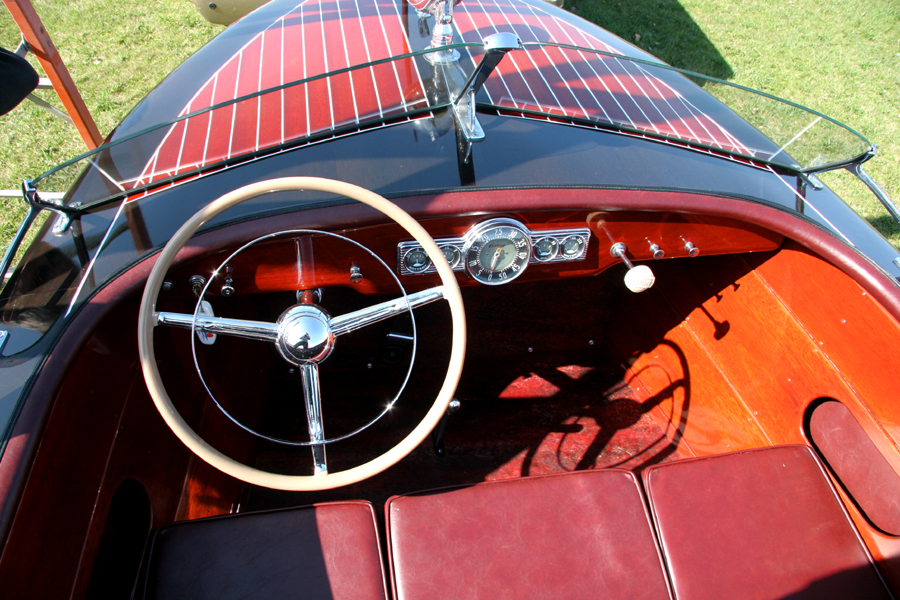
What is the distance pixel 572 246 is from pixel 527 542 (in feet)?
2.61

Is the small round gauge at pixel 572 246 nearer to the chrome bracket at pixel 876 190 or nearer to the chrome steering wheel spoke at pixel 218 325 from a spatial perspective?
the chrome steering wheel spoke at pixel 218 325

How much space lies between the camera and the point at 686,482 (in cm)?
144

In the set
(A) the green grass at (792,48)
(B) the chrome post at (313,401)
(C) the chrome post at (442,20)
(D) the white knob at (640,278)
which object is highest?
(A) the green grass at (792,48)

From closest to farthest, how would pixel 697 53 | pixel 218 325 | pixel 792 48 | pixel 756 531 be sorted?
pixel 218 325
pixel 756 531
pixel 697 53
pixel 792 48

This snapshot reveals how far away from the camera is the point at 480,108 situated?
160cm

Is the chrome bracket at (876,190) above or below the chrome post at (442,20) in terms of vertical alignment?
below

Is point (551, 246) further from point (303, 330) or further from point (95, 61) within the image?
point (95, 61)

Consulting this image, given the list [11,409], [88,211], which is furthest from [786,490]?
[88,211]

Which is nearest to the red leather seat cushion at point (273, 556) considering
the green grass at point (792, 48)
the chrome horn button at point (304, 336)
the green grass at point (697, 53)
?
the chrome horn button at point (304, 336)

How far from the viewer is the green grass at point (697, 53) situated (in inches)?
129

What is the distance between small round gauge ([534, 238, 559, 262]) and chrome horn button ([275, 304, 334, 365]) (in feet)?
2.04

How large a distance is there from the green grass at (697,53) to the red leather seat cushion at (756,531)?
8.41 feet

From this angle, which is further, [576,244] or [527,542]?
[576,244]

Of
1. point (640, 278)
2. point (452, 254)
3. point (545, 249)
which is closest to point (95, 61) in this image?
point (452, 254)
